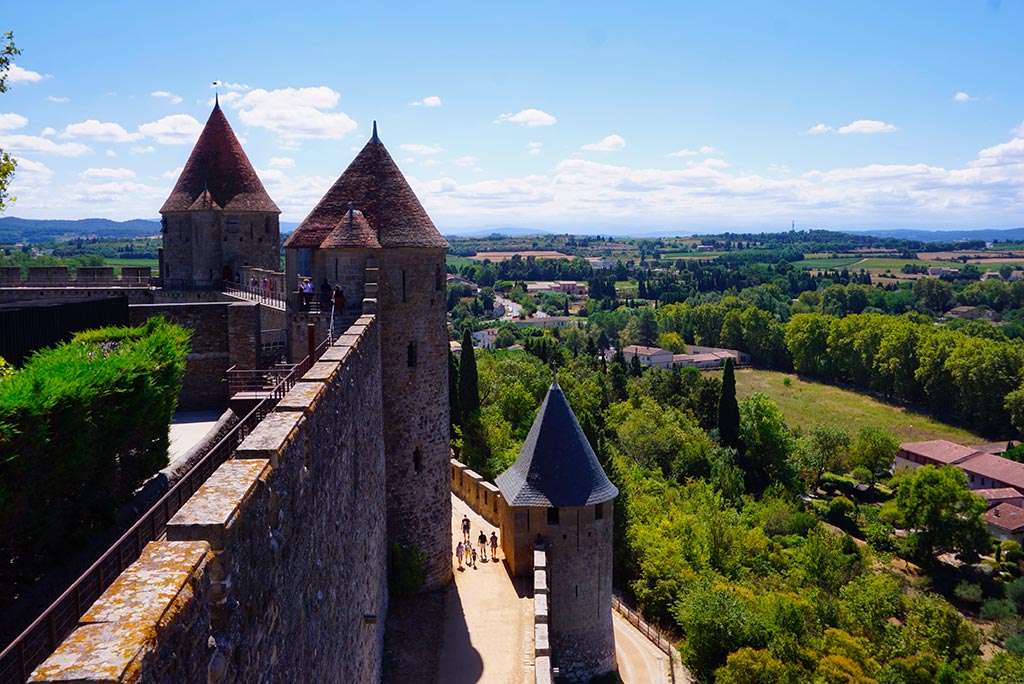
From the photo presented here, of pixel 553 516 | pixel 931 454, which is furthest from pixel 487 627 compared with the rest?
pixel 931 454

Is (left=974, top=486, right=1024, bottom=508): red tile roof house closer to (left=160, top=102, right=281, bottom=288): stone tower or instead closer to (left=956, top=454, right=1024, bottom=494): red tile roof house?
(left=956, top=454, right=1024, bottom=494): red tile roof house

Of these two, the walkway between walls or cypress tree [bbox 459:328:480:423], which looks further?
cypress tree [bbox 459:328:480:423]

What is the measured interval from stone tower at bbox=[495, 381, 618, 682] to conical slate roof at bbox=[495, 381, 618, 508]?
28 millimetres

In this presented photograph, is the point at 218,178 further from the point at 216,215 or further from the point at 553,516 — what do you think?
the point at 553,516

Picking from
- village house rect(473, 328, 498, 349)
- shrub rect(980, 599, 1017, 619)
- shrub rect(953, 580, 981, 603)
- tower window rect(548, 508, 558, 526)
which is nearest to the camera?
tower window rect(548, 508, 558, 526)

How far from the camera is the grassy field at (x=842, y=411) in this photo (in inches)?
3369

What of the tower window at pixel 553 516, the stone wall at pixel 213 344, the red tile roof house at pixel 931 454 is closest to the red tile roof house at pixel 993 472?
the red tile roof house at pixel 931 454

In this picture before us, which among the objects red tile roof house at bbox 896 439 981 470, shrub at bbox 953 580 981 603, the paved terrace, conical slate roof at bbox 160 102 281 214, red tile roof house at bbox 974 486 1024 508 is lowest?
shrub at bbox 953 580 981 603

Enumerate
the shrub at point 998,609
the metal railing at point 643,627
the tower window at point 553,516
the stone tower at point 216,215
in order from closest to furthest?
1. the tower window at point 553,516
2. the metal railing at point 643,627
3. the stone tower at point 216,215
4. the shrub at point 998,609

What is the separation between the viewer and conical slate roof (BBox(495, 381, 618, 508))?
74.5ft

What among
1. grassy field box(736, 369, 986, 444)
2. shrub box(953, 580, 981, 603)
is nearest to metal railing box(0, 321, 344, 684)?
shrub box(953, 580, 981, 603)

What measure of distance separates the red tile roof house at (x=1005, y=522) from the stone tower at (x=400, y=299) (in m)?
50.2

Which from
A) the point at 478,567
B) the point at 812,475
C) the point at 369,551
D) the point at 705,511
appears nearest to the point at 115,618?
the point at 369,551

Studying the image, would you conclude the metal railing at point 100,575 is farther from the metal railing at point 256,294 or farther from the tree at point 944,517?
the tree at point 944,517
